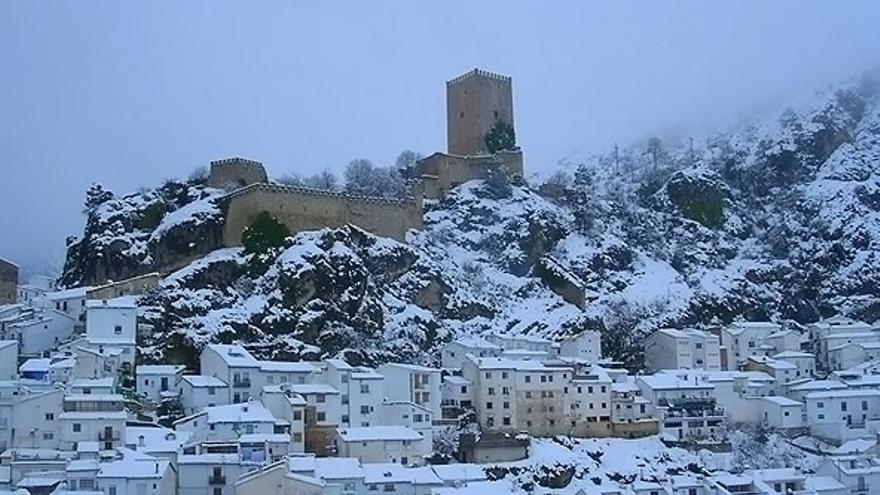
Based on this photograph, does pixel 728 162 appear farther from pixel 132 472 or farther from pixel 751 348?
pixel 132 472

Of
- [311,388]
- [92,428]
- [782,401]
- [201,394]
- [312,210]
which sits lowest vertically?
[92,428]

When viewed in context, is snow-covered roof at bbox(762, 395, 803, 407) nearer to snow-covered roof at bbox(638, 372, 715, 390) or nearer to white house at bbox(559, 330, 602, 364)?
snow-covered roof at bbox(638, 372, 715, 390)

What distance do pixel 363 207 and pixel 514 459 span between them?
2215 centimetres

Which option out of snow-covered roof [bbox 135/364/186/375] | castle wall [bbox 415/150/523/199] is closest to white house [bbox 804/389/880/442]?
castle wall [bbox 415/150/523/199]

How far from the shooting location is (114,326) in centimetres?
5653

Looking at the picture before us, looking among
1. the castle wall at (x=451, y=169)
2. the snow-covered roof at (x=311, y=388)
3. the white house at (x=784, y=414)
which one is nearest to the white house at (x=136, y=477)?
the snow-covered roof at (x=311, y=388)

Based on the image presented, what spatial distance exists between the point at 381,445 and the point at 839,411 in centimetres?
2629

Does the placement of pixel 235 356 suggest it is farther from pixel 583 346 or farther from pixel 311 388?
pixel 583 346

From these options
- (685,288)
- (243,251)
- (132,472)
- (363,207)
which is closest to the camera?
(132,472)

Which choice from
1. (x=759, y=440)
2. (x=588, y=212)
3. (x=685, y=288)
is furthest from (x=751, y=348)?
(x=588, y=212)

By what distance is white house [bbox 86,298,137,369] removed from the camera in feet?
184

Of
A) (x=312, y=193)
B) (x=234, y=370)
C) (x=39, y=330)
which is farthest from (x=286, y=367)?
(x=312, y=193)

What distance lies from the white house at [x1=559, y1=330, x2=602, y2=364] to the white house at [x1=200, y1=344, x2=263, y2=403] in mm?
19885

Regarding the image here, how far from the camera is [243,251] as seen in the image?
6575cm
